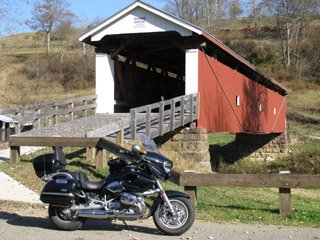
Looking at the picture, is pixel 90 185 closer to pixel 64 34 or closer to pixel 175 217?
pixel 175 217

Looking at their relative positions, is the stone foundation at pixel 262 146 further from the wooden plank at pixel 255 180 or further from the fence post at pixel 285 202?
the fence post at pixel 285 202

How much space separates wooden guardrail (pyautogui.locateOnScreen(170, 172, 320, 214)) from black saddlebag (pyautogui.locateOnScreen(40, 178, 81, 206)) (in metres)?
2.09

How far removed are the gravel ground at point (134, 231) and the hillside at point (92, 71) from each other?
2922 cm

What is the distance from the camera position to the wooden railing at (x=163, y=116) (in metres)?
13.2

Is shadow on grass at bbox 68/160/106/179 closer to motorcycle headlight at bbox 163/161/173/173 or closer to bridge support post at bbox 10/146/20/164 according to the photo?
bridge support post at bbox 10/146/20/164

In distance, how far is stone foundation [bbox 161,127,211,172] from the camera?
1602 centimetres

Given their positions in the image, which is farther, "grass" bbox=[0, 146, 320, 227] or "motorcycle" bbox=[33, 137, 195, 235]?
"grass" bbox=[0, 146, 320, 227]

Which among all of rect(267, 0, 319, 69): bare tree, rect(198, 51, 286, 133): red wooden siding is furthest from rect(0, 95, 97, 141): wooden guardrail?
rect(267, 0, 319, 69): bare tree

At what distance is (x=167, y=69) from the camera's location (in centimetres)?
2505

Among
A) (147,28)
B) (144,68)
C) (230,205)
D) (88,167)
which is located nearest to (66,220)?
(230,205)

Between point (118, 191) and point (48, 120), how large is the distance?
16.6m

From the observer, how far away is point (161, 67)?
24.3 meters

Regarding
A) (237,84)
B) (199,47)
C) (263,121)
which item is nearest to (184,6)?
(263,121)

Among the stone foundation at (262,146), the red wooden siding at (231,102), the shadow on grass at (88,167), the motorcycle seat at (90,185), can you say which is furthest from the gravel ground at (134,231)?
the stone foundation at (262,146)
